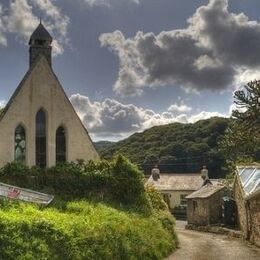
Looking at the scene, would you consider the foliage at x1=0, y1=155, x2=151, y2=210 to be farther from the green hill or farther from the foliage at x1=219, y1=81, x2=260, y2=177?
the green hill

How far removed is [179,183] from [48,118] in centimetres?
4665

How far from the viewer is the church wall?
1251 inches

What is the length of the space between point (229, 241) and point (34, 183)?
14.6m

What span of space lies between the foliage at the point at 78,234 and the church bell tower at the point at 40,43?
37.9 ft

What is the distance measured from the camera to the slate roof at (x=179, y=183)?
76.0 m

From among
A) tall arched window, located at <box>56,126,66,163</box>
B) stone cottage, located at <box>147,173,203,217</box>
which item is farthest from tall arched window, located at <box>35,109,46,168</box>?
stone cottage, located at <box>147,173,203,217</box>

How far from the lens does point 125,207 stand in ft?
95.0

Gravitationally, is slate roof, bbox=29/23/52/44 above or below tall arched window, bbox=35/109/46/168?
above

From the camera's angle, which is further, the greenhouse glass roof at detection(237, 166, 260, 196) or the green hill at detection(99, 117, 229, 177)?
the green hill at detection(99, 117, 229, 177)

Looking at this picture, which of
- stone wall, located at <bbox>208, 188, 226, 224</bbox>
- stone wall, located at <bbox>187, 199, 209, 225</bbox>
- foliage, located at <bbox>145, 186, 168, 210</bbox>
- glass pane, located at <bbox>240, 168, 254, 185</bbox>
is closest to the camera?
foliage, located at <bbox>145, 186, 168, 210</bbox>

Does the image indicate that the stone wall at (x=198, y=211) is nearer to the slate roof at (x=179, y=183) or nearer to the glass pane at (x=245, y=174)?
the glass pane at (x=245, y=174)

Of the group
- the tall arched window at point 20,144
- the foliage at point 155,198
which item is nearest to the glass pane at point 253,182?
the foliage at point 155,198

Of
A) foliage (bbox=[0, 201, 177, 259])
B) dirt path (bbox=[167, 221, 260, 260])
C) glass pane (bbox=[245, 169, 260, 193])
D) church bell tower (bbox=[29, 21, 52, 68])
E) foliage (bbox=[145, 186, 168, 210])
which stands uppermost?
church bell tower (bbox=[29, 21, 52, 68])

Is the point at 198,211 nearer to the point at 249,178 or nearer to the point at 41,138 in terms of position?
the point at 249,178
